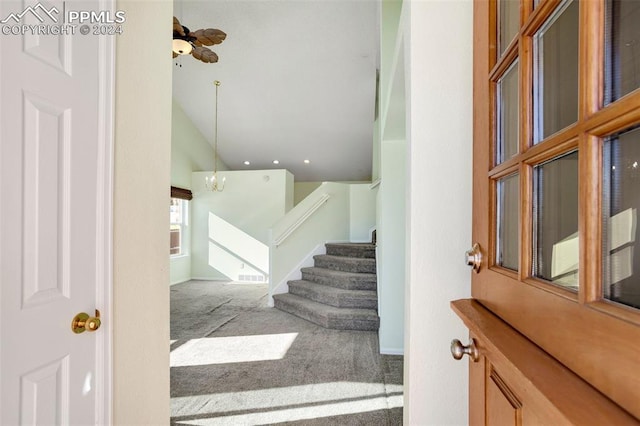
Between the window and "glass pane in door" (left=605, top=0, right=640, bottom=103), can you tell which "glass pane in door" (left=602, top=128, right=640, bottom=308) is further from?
the window

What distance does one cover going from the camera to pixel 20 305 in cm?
80

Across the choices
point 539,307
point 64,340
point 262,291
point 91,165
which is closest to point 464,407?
point 539,307

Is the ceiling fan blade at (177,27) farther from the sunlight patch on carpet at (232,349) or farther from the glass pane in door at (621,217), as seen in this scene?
the glass pane in door at (621,217)

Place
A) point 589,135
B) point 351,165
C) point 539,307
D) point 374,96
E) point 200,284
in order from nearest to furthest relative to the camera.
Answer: point 589,135
point 539,307
point 374,96
point 200,284
point 351,165

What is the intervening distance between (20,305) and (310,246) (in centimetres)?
431

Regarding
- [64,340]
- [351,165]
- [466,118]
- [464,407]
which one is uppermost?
[351,165]

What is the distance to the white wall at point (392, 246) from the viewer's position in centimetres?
289

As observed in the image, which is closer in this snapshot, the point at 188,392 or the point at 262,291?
the point at 188,392

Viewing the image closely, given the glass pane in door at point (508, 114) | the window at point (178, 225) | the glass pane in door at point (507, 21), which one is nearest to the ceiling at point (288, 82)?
the window at point (178, 225)

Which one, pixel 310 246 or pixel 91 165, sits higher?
pixel 91 165

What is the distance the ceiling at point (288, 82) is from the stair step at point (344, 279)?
131 inches

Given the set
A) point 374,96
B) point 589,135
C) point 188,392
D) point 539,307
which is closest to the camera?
point 589,135

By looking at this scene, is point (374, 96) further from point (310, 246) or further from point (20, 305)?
point (20, 305)

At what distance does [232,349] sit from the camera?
2.98 meters
